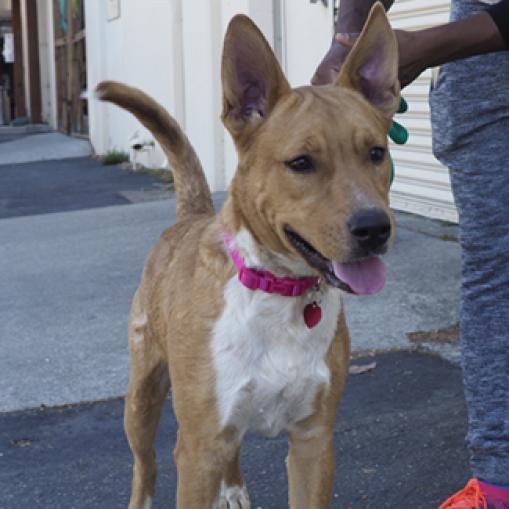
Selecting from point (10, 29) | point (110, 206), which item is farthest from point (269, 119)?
point (10, 29)

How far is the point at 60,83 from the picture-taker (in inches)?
838

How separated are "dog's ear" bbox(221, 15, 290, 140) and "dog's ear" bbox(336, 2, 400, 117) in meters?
0.23

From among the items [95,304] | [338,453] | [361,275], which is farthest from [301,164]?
[95,304]

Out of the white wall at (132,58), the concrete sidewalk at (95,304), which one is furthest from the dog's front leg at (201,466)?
the white wall at (132,58)

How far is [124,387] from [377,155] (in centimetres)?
231

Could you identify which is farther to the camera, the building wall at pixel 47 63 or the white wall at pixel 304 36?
the building wall at pixel 47 63

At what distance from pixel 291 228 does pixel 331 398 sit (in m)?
0.59

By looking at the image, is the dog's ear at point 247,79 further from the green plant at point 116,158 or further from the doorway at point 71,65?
the doorway at point 71,65

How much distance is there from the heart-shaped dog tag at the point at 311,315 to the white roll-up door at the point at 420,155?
4.76m

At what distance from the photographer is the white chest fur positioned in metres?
2.97

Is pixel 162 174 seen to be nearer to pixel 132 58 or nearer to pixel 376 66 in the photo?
pixel 132 58

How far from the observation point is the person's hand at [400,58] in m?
2.98

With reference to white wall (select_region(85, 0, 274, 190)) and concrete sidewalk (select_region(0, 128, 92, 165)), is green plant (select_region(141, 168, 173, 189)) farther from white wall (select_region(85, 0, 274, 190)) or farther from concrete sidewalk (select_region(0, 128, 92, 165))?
concrete sidewalk (select_region(0, 128, 92, 165))

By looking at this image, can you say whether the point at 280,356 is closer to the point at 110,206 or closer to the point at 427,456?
the point at 427,456
